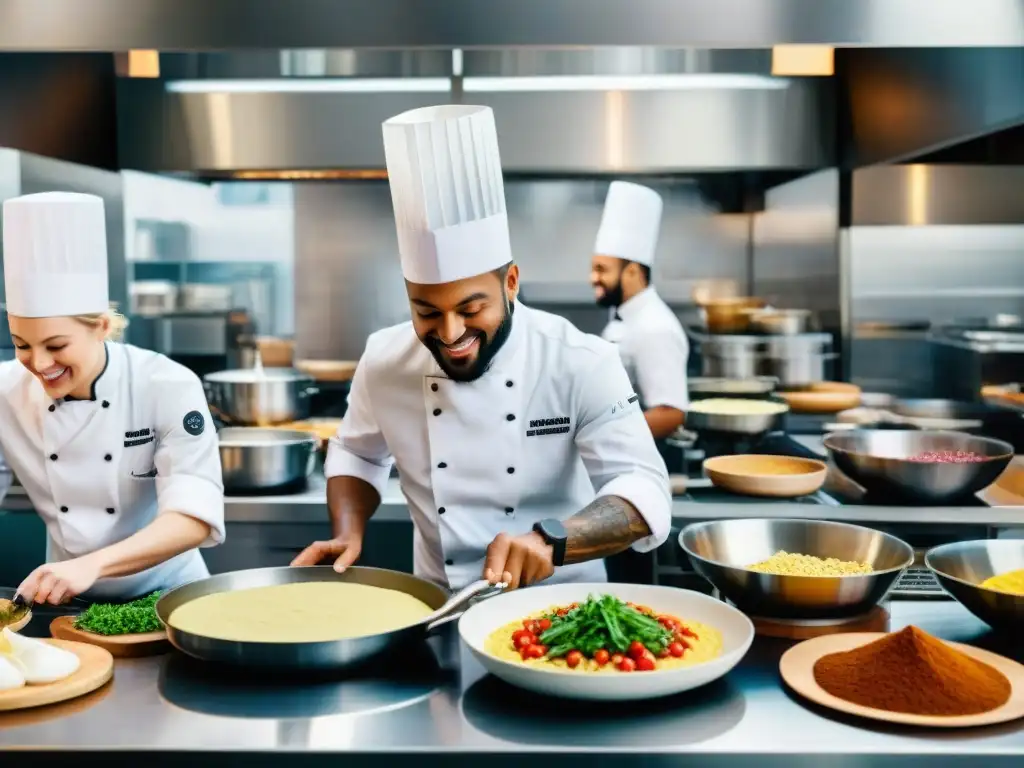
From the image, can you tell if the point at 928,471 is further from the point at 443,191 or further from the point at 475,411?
the point at 443,191

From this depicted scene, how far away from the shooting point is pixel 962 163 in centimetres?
437

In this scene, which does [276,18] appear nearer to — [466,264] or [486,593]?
[466,264]

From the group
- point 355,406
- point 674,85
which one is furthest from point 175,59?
point 355,406

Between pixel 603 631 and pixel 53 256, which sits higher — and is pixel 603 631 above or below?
below

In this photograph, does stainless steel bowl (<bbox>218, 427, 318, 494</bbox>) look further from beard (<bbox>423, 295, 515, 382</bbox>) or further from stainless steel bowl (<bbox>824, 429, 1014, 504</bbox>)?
stainless steel bowl (<bbox>824, 429, 1014, 504</bbox>)

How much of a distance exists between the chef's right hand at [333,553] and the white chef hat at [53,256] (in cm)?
67

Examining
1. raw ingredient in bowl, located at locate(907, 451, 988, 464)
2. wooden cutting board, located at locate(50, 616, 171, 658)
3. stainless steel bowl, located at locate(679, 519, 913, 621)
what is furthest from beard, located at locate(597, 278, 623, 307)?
wooden cutting board, located at locate(50, 616, 171, 658)

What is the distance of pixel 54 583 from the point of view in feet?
5.98

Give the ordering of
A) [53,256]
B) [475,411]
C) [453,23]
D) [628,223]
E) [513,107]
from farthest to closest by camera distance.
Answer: [628,223]
[513,107]
[475,411]
[53,256]
[453,23]

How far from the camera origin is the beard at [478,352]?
2.07 meters

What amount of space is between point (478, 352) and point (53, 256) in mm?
875

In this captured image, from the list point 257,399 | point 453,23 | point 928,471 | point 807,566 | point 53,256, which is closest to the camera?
point 453,23

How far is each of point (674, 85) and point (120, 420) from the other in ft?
9.08

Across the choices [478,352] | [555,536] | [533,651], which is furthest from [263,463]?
[533,651]
